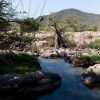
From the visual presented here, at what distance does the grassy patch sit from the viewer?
15600 mm

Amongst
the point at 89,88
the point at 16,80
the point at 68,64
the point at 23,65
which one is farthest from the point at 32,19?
the point at 68,64

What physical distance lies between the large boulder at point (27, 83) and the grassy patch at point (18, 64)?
1951 millimetres

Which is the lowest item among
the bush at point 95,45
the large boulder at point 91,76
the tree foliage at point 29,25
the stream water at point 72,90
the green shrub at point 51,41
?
the stream water at point 72,90

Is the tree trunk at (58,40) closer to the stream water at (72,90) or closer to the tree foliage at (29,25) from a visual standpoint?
the stream water at (72,90)

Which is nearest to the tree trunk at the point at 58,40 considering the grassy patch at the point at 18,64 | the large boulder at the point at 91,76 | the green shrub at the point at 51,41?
the green shrub at the point at 51,41

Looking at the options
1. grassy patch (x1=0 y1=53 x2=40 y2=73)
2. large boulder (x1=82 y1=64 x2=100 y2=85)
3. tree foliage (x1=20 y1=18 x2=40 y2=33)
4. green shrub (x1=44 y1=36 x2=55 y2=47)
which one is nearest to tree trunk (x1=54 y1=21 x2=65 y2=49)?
green shrub (x1=44 y1=36 x2=55 y2=47)

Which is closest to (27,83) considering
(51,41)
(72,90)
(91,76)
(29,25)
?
(72,90)

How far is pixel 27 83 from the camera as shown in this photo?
12.9 m

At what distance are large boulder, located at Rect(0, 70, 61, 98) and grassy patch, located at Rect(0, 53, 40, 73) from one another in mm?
1951

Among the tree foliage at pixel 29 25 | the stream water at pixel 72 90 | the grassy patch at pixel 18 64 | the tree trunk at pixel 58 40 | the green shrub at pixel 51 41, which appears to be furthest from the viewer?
the green shrub at pixel 51 41

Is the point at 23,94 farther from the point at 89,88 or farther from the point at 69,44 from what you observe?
the point at 69,44

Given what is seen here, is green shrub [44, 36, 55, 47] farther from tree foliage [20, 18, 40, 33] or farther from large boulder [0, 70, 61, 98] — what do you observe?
tree foliage [20, 18, 40, 33]

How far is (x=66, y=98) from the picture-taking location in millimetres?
12812

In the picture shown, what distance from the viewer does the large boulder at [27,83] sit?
1219cm
